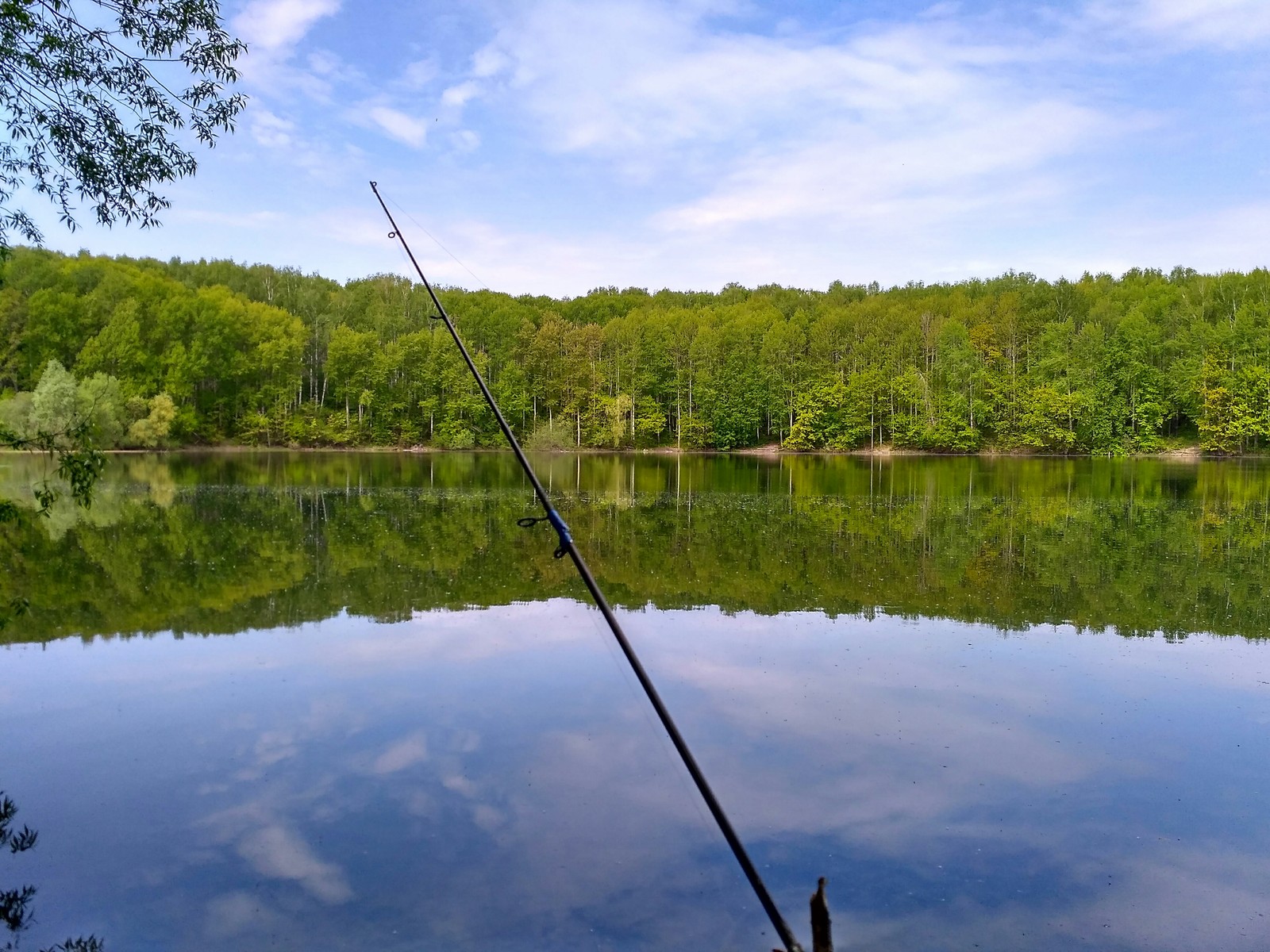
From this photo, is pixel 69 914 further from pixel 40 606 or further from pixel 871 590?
pixel 871 590

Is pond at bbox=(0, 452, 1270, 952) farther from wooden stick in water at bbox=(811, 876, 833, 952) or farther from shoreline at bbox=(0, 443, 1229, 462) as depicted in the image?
shoreline at bbox=(0, 443, 1229, 462)

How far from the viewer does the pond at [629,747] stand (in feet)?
20.9

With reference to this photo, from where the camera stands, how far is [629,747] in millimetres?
9328

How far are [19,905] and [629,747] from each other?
5152 millimetres

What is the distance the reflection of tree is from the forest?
250ft

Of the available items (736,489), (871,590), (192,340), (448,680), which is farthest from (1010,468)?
Result: (192,340)

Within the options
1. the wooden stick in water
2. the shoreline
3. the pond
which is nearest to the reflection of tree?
→ the pond

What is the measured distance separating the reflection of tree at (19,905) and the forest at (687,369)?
250 ft

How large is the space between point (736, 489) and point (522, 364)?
5744 centimetres

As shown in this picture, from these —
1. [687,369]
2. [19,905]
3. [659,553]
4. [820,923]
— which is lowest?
[19,905]

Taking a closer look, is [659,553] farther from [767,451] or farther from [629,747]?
Answer: [767,451]

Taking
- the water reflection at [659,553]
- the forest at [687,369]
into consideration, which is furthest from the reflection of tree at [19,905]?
the forest at [687,369]

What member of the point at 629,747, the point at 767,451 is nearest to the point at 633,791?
the point at 629,747

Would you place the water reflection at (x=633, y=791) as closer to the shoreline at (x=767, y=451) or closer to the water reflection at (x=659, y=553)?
the water reflection at (x=659, y=553)
